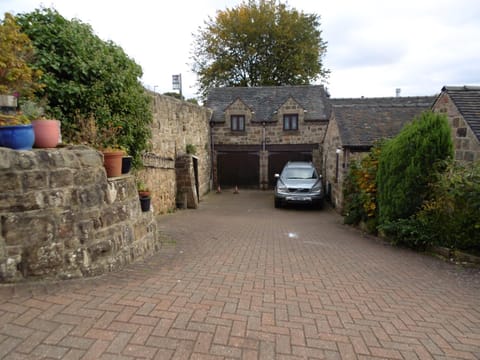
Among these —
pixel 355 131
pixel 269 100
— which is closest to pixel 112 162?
pixel 355 131

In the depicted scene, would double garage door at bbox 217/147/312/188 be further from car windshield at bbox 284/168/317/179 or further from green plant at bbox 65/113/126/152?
green plant at bbox 65/113/126/152

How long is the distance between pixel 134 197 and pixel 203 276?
1635mm

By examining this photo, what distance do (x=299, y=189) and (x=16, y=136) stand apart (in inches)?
397

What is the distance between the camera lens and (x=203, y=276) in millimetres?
3842

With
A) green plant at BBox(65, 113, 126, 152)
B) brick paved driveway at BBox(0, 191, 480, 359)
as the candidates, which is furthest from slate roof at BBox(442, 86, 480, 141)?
green plant at BBox(65, 113, 126, 152)

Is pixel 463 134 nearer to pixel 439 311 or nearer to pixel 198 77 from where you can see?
pixel 439 311

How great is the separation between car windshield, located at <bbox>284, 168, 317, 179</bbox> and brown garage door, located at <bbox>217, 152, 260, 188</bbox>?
6480mm

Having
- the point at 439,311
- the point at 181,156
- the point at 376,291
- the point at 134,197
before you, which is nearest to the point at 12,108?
the point at 134,197

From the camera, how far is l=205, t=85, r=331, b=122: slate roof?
1850 cm

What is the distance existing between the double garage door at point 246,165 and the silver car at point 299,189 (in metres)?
6.13

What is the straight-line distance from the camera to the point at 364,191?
25.0 feet

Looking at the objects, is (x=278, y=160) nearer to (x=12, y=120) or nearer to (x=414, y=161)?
(x=414, y=161)

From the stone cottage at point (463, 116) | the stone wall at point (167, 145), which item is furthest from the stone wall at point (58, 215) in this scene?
the stone cottage at point (463, 116)

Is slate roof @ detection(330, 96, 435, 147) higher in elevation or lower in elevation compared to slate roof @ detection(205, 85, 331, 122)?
lower
